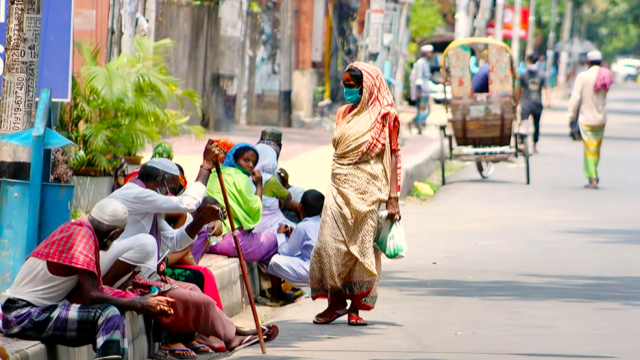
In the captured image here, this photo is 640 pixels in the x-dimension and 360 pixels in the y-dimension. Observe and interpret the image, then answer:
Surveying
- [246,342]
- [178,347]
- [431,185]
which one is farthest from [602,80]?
[178,347]

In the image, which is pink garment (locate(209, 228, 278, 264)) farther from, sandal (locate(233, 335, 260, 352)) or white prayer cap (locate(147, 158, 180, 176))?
white prayer cap (locate(147, 158, 180, 176))

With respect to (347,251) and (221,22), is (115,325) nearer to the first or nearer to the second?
(347,251)

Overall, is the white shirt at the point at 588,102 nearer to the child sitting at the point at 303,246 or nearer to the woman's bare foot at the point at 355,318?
the child sitting at the point at 303,246

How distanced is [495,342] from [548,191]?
10433 mm

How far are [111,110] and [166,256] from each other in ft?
16.0

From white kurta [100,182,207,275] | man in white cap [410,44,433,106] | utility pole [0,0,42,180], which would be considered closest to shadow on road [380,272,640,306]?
white kurta [100,182,207,275]

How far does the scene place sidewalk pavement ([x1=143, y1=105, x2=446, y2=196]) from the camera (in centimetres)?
1675

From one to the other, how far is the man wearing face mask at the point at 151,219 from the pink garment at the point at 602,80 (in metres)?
11.2

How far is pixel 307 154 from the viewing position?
66.8ft

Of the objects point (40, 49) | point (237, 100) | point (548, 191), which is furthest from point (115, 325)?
point (237, 100)

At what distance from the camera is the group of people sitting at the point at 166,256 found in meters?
6.47

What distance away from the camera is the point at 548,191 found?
18.4m

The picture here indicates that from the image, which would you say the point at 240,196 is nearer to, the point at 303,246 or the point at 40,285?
the point at 303,246

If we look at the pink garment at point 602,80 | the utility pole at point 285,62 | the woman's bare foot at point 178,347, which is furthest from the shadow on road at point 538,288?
the utility pole at point 285,62
